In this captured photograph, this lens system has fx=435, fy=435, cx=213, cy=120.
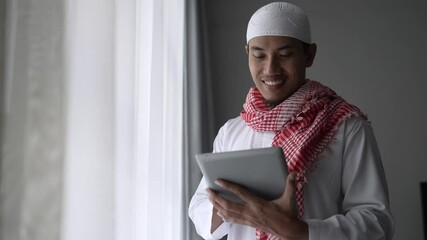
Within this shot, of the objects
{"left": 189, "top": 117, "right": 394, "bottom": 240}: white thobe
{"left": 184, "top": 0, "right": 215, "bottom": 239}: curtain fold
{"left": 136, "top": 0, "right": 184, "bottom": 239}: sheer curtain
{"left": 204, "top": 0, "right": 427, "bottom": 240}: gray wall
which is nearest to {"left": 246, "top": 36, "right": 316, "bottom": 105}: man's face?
{"left": 189, "top": 117, "right": 394, "bottom": 240}: white thobe

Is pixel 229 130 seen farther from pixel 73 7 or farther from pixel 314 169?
pixel 73 7

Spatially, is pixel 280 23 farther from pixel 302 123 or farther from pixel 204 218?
pixel 204 218

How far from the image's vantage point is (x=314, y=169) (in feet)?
3.93

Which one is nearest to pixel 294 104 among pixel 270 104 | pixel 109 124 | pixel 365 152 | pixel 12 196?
pixel 270 104

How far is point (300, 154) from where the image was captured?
1.17 m

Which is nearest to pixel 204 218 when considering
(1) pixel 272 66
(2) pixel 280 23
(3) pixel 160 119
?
(1) pixel 272 66

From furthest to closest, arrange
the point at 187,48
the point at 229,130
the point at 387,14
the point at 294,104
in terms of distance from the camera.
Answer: the point at 387,14 → the point at 187,48 → the point at 229,130 → the point at 294,104

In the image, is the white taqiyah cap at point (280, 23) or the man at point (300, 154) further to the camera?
the white taqiyah cap at point (280, 23)

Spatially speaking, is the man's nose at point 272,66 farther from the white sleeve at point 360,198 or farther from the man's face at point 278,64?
the white sleeve at point 360,198

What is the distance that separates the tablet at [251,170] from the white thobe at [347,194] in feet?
0.45

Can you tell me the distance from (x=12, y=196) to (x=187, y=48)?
5.68ft

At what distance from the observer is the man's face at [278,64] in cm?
127

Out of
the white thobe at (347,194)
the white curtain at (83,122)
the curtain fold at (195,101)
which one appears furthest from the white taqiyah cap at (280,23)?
the curtain fold at (195,101)

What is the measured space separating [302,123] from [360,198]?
0.84 feet
